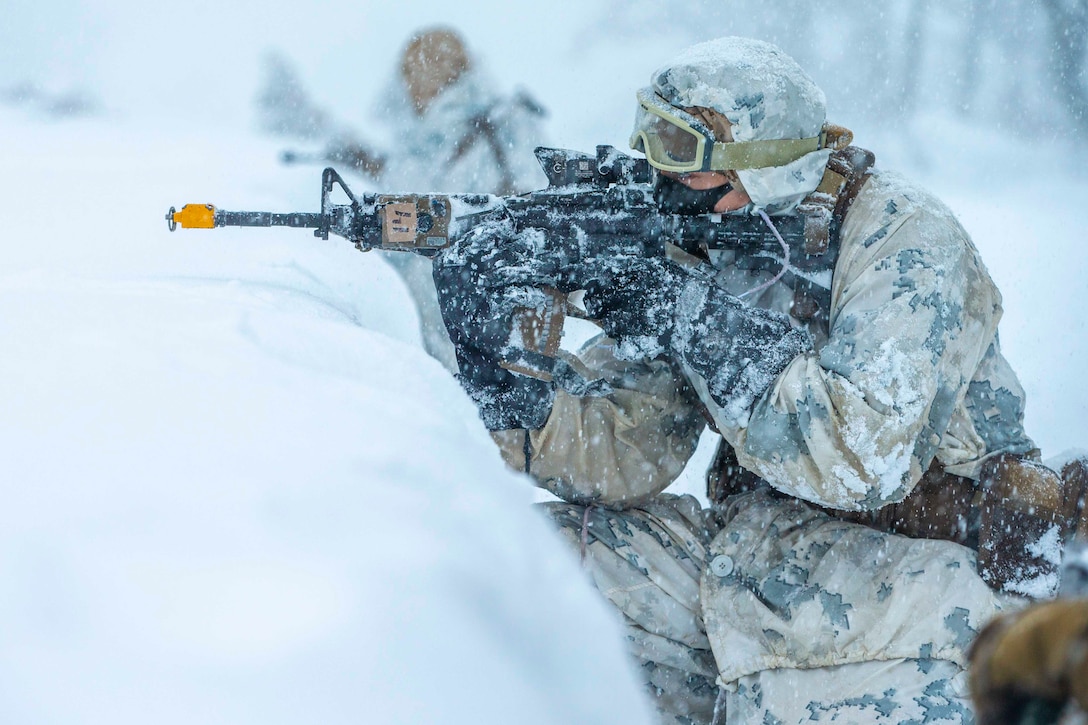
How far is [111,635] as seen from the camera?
0.39 metres

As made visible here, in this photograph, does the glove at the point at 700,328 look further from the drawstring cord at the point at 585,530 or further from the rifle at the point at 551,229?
the drawstring cord at the point at 585,530

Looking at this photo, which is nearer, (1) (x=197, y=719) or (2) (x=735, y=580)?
(1) (x=197, y=719)

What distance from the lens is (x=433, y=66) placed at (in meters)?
3.32

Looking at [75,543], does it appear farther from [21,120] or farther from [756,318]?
[21,120]

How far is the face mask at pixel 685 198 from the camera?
5.41 ft

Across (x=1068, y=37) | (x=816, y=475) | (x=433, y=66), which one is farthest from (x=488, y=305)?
(x=1068, y=37)

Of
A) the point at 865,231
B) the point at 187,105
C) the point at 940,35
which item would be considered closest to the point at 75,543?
the point at 865,231

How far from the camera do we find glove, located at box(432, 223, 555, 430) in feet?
5.14

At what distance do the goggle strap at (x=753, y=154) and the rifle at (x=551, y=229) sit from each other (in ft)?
0.31

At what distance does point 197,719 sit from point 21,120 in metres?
2.85

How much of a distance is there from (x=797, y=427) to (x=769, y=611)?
0.31m

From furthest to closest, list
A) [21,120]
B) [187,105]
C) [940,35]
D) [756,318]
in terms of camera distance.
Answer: [940,35], [187,105], [21,120], [756,318]

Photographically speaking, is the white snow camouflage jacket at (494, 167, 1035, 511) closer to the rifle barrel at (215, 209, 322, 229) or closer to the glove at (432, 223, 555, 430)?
the glove at (432, 223, 555, 430)

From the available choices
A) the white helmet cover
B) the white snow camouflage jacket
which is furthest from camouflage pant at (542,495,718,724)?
the white helmet cover
